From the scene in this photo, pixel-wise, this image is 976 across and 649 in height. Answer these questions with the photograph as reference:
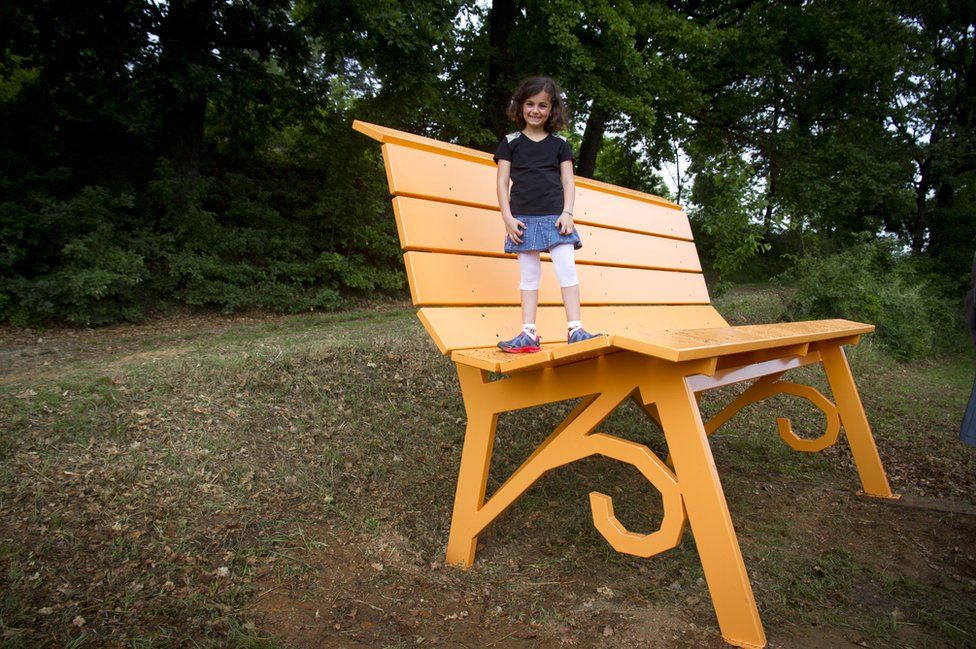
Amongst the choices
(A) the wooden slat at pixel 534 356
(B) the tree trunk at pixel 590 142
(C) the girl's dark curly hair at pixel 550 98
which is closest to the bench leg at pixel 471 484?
(A) the wooden slat at pixel 534 356

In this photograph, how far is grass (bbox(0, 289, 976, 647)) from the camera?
217 centimetres

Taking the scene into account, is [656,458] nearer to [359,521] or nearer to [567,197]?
[567,197]

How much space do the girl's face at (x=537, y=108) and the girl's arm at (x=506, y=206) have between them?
0.20 meters

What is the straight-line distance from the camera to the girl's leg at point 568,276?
2580mm

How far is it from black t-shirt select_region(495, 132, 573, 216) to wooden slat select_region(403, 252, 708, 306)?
315 mm

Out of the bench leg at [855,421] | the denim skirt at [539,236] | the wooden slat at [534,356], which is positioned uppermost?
the denim skirt at [539,236]

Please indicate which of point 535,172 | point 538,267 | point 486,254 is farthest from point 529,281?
point 535,172

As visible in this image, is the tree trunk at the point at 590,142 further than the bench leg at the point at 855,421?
Yes

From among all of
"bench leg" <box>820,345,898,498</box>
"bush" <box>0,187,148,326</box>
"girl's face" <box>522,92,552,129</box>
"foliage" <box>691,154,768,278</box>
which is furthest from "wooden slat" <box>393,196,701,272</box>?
"bush" <box>0,187,148,326</box>

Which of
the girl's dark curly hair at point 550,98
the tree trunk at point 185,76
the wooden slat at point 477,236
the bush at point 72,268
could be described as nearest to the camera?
the wooden slat at point 477,236

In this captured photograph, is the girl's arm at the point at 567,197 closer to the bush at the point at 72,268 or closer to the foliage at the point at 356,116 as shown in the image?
the foliage at the point at 356,116

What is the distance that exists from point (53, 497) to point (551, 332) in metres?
2.31

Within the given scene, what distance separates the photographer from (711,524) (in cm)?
181

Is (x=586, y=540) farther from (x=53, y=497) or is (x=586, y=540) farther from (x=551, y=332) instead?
(x=53, y=497)
